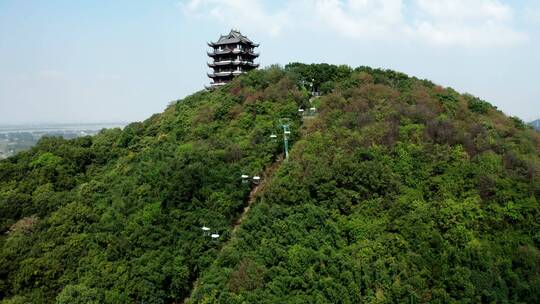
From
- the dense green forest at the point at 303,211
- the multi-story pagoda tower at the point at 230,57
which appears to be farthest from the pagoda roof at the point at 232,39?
the dense green forest at the point at 303,211

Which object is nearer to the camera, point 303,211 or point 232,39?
point 303,211

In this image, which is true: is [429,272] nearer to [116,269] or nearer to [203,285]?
[203,285]

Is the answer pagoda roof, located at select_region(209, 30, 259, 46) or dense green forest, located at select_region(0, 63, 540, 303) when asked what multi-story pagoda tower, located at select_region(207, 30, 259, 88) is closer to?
pagoda roof, located at select_region(209, 30, 259, 46)

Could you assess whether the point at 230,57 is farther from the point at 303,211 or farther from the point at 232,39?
the point at 303,211

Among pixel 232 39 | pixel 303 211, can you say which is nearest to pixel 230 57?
pixel 232 39

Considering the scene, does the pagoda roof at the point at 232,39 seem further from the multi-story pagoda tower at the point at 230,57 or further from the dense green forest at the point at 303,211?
the dense green forest at the point at 303,211

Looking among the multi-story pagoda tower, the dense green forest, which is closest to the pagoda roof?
the multi-story pagoda tower
